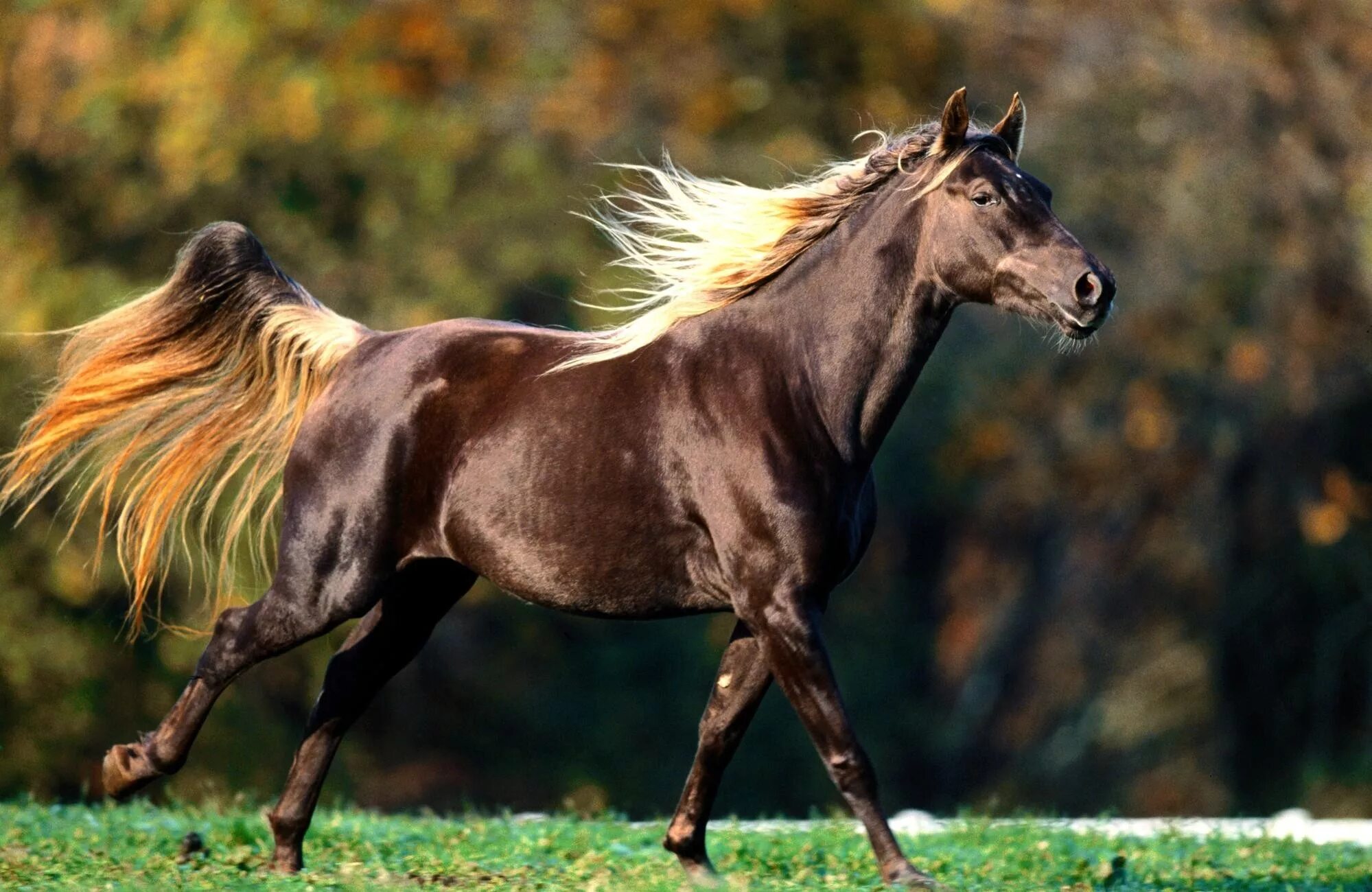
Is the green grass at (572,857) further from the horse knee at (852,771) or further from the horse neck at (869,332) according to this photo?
the horse neck at (869,332)

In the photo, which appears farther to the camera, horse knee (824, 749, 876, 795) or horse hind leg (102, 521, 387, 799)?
horse hind leg (102, 521, 387, 799)

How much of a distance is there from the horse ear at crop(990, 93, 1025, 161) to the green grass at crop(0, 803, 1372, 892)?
2.40m

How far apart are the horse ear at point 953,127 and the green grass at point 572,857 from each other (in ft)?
7.64

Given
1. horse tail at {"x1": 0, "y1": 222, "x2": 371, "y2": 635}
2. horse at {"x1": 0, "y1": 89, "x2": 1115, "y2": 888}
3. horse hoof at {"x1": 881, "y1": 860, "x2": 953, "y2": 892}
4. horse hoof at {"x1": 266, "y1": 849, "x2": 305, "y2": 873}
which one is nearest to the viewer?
horse hoof at {"x1": 881, "y1": 860, "x2": 953, "y2": 892}

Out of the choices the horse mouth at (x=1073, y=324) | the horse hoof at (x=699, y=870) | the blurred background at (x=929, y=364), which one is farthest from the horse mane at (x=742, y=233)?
the blurred background at (x=929, y=364)

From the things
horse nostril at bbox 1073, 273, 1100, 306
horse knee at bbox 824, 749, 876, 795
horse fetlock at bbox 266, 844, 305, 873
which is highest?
horse nostril at bbox 1073, 273, 1100, 306

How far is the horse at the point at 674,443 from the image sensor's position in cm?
603

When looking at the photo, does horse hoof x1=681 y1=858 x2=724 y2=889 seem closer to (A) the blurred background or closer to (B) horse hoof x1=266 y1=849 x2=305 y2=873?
(B) horse hoof x1=266 y1=849 x2=305 y2=873

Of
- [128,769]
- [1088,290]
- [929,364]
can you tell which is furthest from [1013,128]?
[929,364]

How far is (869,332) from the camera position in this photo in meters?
6.23

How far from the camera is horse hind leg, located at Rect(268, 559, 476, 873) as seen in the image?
6.66 meters

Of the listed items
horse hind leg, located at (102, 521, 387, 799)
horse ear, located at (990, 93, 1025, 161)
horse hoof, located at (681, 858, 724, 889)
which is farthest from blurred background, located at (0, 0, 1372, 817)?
horse ear, located at (990, 93, 1025, 161)

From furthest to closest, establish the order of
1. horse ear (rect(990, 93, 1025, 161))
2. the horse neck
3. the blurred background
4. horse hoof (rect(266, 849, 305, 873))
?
the blurred background < horse hoof (rect(266, 849, 305, 873)) < horse ear (rect(990, 93, 1025, 161)) < the horse neck

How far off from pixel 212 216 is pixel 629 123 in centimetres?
457
